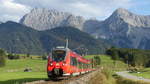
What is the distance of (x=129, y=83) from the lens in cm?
10038

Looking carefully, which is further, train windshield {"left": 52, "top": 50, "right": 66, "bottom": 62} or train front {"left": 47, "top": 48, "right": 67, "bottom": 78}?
train windshield {"left": 52, "top": 50, "right": 66, "bottom": 62}

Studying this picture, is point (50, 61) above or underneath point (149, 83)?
above

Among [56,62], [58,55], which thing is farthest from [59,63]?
[58,55]

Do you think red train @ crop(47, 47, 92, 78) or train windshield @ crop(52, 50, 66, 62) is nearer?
red train @ crop(47, 47, 92, 78)

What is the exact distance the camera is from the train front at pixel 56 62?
43.0 m

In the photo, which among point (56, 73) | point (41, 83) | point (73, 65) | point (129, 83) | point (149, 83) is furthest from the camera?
point (129, 83)

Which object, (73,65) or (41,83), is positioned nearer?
(41,83)

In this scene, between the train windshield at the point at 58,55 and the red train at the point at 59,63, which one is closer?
the red train at the point at 59,63

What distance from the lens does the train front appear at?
141 ft

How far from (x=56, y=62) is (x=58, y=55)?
1421mm

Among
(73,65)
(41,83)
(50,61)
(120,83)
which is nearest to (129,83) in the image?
(120,83)

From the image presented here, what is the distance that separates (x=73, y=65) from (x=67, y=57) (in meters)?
4.41

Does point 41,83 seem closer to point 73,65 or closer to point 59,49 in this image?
point 59,49

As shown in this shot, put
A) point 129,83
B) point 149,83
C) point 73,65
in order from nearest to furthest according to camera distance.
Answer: point 73,65
point 149,83
point 129,83
